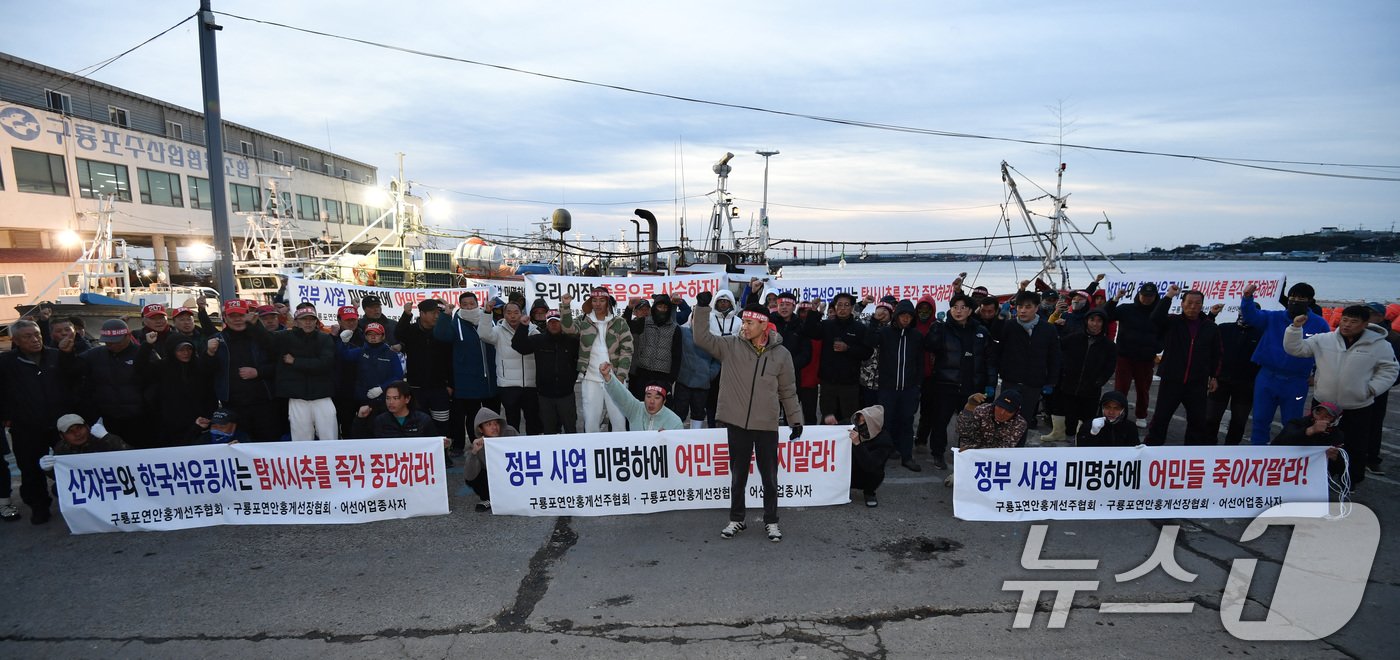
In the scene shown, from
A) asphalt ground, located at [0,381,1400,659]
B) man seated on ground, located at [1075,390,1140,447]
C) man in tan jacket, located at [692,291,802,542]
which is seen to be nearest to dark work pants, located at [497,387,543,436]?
asphalt ground, located at [0,381,1400,659]

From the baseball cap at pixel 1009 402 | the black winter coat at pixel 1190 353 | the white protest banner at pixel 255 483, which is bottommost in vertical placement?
the white protest banner at pixel 255 483

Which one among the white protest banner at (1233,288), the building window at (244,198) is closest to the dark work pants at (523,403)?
the white protest banner at (1233,288)

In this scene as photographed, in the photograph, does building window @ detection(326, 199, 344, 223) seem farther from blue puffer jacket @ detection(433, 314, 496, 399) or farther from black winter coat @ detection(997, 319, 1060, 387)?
black winter coat @ detection(997, 319, 1060, 387)

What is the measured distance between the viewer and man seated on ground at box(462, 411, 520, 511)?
5.43m

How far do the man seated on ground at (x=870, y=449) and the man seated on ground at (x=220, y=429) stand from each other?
5814 millimetres

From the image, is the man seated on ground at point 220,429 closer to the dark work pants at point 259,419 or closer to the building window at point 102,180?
the dark work pants at point 259,419

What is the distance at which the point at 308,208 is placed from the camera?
43062mm

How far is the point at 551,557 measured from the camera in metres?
4.65

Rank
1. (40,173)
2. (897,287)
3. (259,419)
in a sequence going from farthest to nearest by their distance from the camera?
1. (40,173)
2. (897,287)
3. (259,419)

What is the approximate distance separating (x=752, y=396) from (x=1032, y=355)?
3.74 metres

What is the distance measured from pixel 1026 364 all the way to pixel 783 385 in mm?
3401

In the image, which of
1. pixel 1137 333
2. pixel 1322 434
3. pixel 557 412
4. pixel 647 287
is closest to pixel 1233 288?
pixel 1137 333

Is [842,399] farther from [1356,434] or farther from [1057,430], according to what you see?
[1356,434]

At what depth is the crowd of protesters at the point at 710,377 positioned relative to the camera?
212 inches
